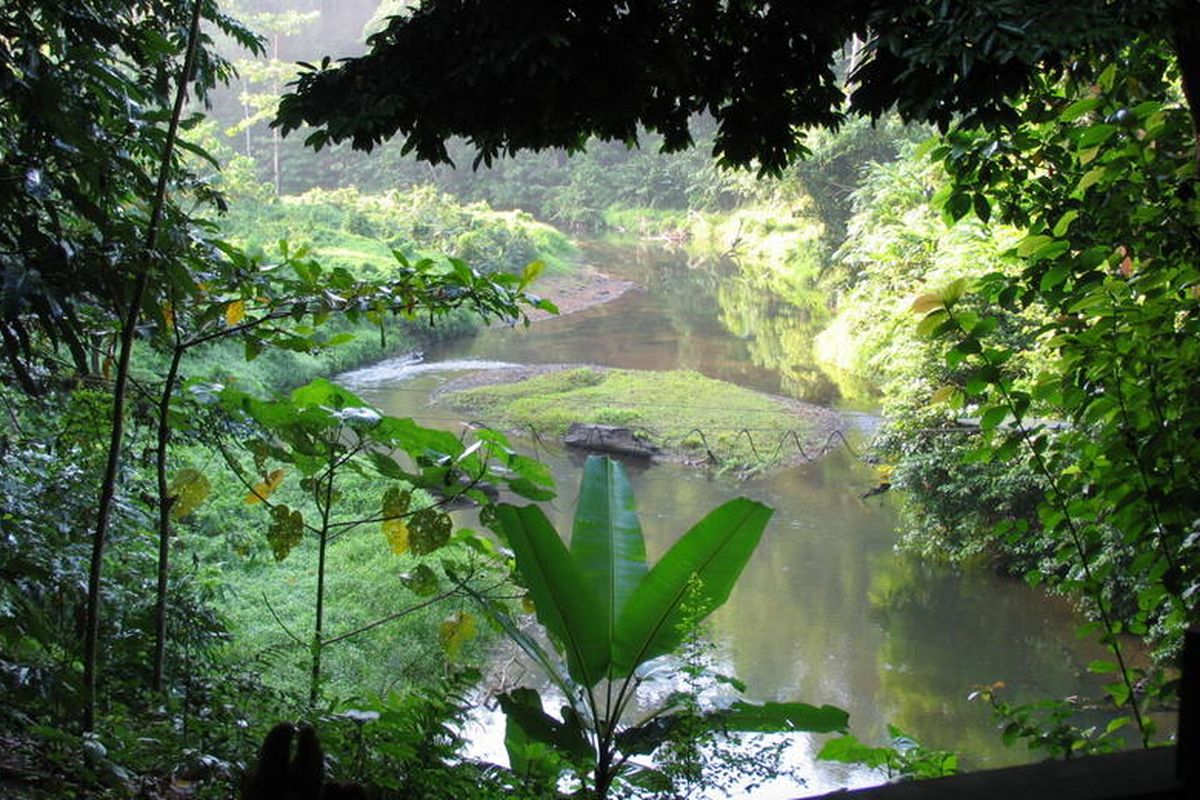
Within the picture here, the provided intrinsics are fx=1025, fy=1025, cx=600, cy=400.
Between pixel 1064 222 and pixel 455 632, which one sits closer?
pixel 1064 222

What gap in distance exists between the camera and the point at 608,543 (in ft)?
8.14

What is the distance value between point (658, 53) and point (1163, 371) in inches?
40.0

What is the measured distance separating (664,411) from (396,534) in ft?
31.1

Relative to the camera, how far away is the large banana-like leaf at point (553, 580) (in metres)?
2.29

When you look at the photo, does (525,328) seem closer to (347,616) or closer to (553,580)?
(553,580)

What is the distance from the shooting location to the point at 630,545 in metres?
2.49

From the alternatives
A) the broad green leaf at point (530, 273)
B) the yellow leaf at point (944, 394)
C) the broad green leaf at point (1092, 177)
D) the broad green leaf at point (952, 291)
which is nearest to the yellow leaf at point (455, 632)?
the broad green leaf at point (530, 273)

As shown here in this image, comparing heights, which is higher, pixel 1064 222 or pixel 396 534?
pixel 1064 222

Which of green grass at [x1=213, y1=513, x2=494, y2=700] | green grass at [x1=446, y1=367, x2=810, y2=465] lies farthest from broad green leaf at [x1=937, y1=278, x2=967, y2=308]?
green grass at [x1=446, y1=367, x2=810, y2=465]

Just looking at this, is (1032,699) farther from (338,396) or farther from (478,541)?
(338,396)

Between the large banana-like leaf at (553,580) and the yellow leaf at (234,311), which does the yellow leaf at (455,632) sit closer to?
the large banana-like leaf at (553,580)

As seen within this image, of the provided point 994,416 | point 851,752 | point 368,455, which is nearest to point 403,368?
point 368,455

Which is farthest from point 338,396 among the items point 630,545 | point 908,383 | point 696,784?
point 908,383

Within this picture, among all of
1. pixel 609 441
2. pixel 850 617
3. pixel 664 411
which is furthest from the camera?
pixel 664 411
